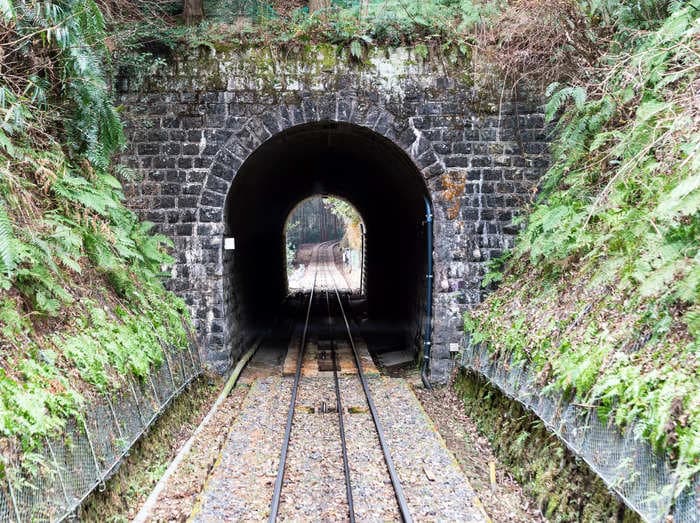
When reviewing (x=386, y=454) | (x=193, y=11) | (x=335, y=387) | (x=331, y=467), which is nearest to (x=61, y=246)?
(x=331, y=467)

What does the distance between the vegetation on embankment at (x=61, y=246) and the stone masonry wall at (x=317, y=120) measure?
103cm

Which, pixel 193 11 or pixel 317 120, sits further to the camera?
pixel 193 11

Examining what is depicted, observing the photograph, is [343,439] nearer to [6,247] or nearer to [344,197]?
[6,247]

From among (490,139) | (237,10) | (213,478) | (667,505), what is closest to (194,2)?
(237,10)

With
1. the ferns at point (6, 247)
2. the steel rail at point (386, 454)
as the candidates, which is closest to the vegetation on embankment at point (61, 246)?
the ferns at point (6, 247)

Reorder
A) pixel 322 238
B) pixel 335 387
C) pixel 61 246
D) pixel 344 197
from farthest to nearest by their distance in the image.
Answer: pixel 322 238 → pixel 344 197 → pixel 335 387 → pixel 61 246

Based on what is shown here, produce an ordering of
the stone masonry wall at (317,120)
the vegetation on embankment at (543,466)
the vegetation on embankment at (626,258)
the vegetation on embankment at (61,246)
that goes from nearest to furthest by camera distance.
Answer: the vegetation on embankment at (626,258), the vegetation on embankment at (543,466), the vegetation on embankment at (61,246), the stone masonry wall at (317,120)

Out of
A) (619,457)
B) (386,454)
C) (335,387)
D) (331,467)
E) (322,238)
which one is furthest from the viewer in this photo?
(322,238)

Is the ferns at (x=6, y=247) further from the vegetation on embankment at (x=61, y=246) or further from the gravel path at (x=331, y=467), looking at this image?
the gravel path at (x=331, y=467)

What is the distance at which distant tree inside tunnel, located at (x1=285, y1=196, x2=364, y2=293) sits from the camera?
30898mm

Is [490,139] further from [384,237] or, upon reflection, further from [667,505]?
[384,237]

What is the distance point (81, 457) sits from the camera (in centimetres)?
441

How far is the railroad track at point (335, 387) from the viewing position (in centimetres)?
540

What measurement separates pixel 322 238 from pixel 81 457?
189 ft
